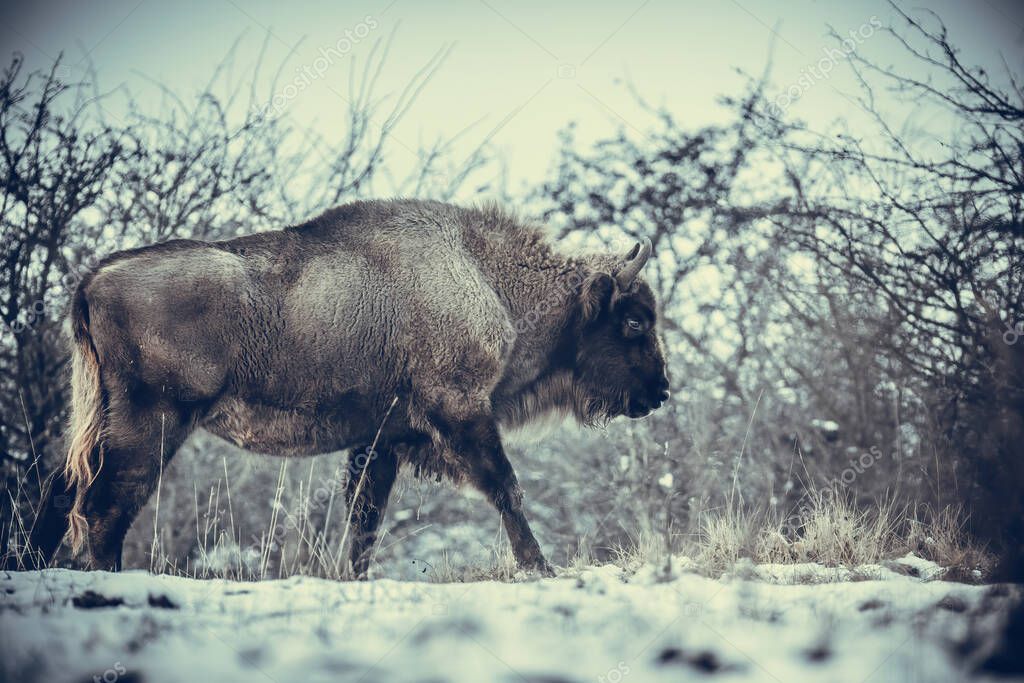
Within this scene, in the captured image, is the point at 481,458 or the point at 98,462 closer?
the point at 98,462

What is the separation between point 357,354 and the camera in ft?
17.9

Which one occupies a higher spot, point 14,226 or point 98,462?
point 14,226

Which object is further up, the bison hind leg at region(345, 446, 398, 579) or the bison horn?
the bison horn

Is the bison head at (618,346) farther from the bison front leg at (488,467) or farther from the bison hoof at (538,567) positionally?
the bison hoof at (538,567)

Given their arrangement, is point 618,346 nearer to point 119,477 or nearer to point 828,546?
point 828,546

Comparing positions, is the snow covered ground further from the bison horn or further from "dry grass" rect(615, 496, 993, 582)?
the bison horn

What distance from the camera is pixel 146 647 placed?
3.04 meters

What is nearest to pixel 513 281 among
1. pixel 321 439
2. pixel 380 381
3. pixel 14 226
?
pixel 380 381

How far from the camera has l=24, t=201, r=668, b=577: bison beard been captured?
488 cm

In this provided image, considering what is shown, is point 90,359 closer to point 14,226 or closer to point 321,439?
point 321,439

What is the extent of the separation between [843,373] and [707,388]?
60.0 inches

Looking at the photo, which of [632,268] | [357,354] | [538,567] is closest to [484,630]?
[538,567]

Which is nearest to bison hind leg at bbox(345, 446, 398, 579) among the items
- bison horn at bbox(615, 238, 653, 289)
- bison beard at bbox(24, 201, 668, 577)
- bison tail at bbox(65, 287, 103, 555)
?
bison beard at bbox(24, 201, 668, 577)

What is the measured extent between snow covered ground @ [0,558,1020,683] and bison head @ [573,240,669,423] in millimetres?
2596
